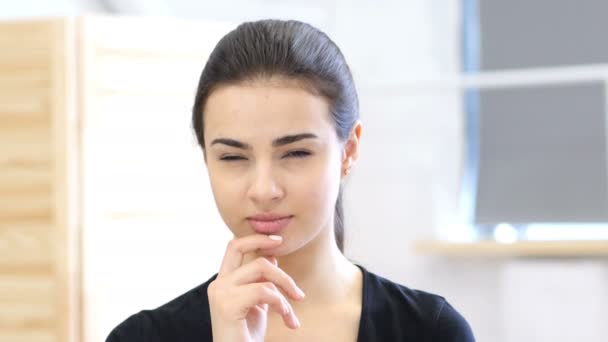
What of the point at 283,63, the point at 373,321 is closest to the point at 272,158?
the point at 283,63

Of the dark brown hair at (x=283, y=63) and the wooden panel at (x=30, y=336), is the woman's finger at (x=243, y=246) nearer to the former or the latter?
the dark brown hair at (x=283, y=63)

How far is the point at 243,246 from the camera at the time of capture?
1374mm

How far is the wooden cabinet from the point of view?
116 inches

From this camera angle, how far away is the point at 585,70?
3.64m

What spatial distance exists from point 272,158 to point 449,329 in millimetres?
391

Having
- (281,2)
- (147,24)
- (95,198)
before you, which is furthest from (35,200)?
(281,2)

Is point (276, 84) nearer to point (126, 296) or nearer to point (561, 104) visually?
point (126, 296)

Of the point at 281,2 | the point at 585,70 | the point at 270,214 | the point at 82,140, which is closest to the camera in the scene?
the point at 270,214

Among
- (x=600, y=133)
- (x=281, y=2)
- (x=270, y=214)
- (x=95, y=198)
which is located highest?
(x=281, y=2)

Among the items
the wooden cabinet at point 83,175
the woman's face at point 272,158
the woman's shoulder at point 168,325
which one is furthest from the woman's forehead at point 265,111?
the wooden cabinet at point 83,175

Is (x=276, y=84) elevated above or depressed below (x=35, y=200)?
below

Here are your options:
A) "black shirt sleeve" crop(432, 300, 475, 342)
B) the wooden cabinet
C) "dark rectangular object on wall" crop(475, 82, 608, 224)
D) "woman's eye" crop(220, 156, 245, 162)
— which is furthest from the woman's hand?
"dark rectangular object on wall" crop(475, 82, 608, 224)

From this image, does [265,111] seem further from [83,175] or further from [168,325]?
[83,175]

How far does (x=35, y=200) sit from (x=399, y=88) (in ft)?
4.80
